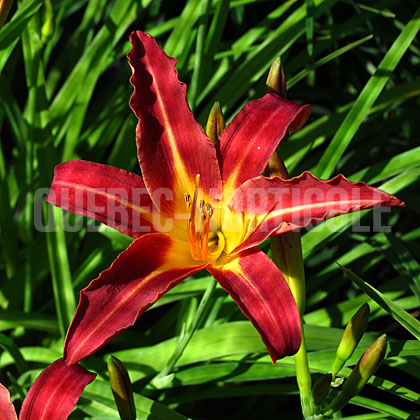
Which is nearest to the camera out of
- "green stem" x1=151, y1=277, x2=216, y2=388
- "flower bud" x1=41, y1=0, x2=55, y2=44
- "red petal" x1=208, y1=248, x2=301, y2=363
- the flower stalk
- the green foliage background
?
"red petal" x1=208, y1=248, x2=301, y2=363

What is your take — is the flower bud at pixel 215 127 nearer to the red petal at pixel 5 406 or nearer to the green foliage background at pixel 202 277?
the green foliage background at pixel 202 277

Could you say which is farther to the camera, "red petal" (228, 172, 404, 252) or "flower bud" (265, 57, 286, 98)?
"flower bud" (265, 57, 286, 98)

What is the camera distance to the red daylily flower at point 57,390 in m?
0.77

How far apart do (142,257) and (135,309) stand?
0.09 metres

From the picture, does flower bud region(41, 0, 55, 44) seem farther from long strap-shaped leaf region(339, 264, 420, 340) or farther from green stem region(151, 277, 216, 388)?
long strap-shaped leaf region(339, 264, 420, 340)

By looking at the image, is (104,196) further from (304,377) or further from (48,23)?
(48,23)

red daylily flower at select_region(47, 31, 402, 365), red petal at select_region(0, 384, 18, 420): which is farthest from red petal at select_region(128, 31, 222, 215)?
red petal at select_region(0, 384, 18, 420)

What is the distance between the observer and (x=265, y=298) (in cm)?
75

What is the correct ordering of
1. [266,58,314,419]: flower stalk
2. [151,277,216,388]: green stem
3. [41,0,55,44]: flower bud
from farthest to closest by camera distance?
[41,0,55,44]: flower bud < [151,277,216,388]: green stem < [266,58,314,419]: flower stalk

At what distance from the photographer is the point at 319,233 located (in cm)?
118

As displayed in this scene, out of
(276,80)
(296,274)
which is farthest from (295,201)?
(276,80)

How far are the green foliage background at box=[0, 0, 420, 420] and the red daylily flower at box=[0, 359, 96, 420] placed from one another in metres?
0.19

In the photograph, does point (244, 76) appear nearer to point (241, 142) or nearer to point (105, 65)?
point (105, 65)

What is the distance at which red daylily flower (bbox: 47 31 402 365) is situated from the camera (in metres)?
0.73
